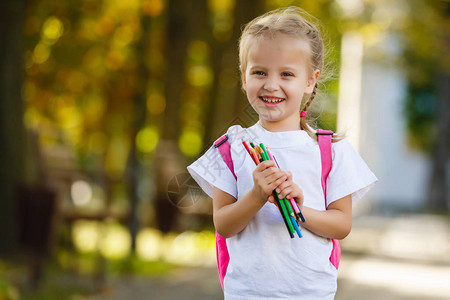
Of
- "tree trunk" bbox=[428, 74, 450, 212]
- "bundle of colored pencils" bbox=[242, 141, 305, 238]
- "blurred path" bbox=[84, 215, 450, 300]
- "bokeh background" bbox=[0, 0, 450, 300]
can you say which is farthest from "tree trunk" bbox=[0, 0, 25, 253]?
"tree trunk" bbox=[428, 74, 450, 212]

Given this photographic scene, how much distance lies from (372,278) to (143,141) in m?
3.73

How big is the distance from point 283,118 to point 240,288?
512 millimetres

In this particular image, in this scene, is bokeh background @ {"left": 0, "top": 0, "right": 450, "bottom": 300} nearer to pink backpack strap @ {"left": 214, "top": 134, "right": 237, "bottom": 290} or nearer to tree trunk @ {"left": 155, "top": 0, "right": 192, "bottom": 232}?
tree trunk @ {"left": 155, "top": 0, "right": 192, "bottom": 232}

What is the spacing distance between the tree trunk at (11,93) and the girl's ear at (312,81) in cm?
679

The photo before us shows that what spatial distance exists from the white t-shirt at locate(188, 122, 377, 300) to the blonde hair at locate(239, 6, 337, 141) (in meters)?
0.11

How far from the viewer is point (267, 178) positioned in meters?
2.28

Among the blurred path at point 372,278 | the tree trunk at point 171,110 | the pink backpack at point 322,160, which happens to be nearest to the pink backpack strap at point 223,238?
the pink backpack at point 322,160

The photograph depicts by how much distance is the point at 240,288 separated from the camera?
2.46 meters

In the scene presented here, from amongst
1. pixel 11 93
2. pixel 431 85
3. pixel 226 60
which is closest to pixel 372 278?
pixel 11 93

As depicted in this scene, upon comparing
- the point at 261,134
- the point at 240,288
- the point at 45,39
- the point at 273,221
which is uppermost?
the point at 45,39

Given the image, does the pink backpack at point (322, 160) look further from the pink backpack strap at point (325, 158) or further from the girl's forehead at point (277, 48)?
the girl's forehead at point (277, 48)

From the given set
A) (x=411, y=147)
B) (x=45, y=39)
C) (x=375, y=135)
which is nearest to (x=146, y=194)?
(x=45, y=39)

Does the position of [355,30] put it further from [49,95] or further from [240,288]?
[240,288]

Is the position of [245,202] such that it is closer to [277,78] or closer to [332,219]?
[332,219]
